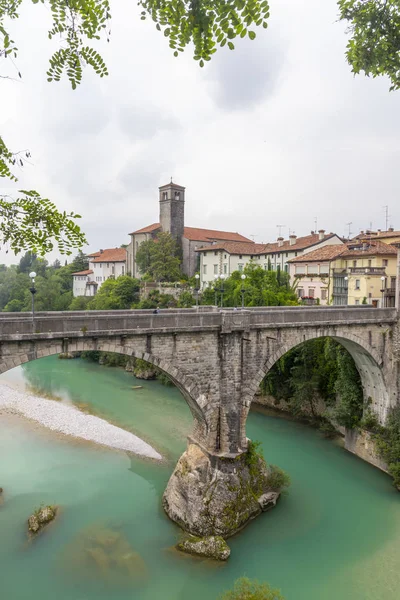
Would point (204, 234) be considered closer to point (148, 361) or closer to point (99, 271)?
point (99, 271)

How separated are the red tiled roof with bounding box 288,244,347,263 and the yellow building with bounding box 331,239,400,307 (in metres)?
0.82

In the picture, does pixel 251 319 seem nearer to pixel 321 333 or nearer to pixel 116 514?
pixel 321 333

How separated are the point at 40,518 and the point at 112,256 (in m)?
58.3

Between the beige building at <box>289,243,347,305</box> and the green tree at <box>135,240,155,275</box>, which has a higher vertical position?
the green tree at <box>135,240,155,275</box>

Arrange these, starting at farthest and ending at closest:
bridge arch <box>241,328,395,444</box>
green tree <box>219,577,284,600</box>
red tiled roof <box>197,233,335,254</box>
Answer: red tiled roof <box>197,233,335,254</box>
bridge arch <box>241,328,395,444</box>
green tree <box>219,577,284,600</box>

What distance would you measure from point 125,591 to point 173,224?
2061 inches

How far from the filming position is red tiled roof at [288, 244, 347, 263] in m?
37.2

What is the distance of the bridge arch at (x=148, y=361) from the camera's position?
12700mm

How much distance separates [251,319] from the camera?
1678cm

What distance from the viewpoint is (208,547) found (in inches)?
557

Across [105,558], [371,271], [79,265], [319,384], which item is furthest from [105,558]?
[79,265]

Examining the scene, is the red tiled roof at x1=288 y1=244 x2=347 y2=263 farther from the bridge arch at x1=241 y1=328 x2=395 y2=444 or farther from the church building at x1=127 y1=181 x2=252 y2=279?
the church building at x1=127 y1=181 x2=252 y2=279

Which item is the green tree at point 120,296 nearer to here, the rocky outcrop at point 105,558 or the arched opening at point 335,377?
the arched opening at point 335,377

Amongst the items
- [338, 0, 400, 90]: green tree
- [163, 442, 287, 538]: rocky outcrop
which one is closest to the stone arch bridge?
[163, 442, 287, 538]: rocky outcrop
